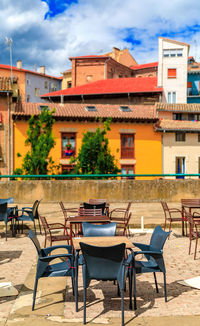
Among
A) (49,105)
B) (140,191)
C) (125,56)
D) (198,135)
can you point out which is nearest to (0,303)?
(140,191)

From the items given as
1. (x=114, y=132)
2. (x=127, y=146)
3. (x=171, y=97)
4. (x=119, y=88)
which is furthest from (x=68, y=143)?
(x=171, y=97)

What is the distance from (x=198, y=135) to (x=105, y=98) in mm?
11625

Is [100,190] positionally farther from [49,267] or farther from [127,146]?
[127,146]

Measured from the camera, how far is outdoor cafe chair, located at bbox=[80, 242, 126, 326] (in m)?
4.66

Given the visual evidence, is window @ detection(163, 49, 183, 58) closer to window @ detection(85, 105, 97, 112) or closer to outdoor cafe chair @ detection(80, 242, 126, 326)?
window @ detection(85, 105, 97, 112)

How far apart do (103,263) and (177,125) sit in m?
33.1

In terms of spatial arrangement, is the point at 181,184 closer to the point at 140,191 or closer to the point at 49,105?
the point at 140,191

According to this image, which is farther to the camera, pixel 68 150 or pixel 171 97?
pixel 171 97

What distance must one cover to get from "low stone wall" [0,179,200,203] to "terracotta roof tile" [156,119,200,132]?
62.0ft

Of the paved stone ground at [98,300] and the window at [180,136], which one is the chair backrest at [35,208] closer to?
the paved stone ground at [98,300]

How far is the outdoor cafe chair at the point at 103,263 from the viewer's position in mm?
4656

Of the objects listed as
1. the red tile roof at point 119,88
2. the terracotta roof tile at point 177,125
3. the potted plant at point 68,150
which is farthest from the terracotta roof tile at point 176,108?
the potted plant at point 68,150

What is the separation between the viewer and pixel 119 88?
4300 cm

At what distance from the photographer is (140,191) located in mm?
17016
